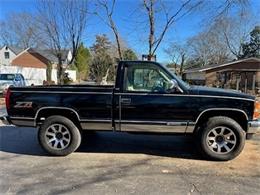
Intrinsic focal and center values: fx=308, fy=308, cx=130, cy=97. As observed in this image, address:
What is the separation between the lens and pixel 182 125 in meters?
5.88

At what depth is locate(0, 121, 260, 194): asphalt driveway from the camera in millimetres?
4449

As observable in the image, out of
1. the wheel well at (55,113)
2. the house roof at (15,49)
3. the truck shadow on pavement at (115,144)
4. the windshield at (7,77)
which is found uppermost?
the house roof at (15,49)

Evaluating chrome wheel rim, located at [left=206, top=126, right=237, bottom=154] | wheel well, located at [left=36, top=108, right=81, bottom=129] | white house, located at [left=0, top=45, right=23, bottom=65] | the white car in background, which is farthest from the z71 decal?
white house, located at [left=0, top=45, right=23, bottom=65]

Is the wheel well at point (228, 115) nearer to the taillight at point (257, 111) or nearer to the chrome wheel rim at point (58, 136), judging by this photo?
the taillight at point (257, 111)

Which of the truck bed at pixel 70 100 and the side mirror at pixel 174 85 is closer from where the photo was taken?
the side mirror at pixel 174 85

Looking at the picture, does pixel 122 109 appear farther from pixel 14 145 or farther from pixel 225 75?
pixel 225 75

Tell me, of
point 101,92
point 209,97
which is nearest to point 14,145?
point 101,92

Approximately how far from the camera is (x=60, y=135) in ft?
20.2

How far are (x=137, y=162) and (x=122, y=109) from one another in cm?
104

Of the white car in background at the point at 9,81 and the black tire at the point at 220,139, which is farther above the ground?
the white car in background at the point at 9,81

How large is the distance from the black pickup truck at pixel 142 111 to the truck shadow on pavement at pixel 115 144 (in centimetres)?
50

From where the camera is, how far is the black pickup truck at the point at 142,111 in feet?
19.0

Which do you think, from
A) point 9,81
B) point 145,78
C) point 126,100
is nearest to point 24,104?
point 126,100

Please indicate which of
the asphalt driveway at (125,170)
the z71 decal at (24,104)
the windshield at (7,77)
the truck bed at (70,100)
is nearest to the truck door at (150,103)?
the truck bed at (70,100)
